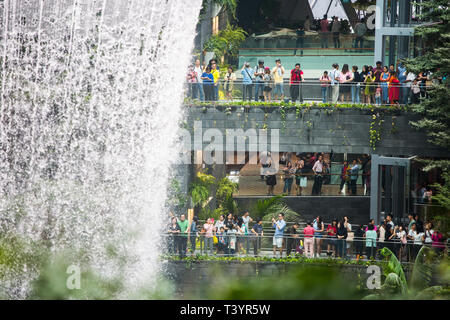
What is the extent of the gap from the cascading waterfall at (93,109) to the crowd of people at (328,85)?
2.90 feet

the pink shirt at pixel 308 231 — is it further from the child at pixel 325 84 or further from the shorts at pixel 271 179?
the shorts at pixel 271 179

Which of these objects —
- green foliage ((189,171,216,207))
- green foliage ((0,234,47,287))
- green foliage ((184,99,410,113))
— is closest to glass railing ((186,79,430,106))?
green foliage ((184,99,410,113))

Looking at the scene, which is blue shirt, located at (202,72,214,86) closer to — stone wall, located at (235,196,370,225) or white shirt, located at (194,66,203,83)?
white shirt, located at (194,66,203,83)

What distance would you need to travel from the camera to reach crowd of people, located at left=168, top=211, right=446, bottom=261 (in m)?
→ 22.2

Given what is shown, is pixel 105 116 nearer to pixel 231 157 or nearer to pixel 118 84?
pixel 118 84

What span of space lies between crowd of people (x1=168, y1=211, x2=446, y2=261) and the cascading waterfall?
103cm

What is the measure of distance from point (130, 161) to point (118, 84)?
2.65 m

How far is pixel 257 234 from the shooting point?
23.5m

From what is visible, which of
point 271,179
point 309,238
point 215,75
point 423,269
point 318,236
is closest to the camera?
point 423,269

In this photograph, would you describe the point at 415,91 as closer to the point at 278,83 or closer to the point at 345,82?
the point at 345,82

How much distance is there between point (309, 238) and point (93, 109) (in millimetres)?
7899

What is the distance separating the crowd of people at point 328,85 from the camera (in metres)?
26.2

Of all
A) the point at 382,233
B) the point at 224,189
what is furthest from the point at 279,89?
the point at 382,233

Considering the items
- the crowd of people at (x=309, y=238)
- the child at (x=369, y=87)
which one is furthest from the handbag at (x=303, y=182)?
the crowd of people at (x=309, y=238)
